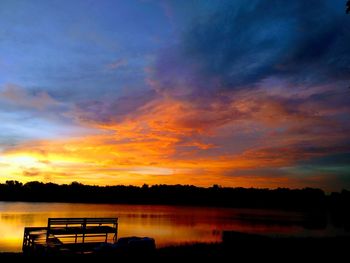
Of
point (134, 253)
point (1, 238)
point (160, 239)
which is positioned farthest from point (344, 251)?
point (1, 238)

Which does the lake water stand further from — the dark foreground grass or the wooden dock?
the dark foreground grass

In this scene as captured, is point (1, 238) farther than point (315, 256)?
Yes

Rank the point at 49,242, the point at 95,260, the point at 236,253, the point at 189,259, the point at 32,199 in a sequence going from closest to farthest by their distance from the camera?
the point at 95,260, the point at 189,259, the point at 236,253, the point at 49,242, the point at 32,199

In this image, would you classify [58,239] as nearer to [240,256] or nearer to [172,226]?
[240,256]

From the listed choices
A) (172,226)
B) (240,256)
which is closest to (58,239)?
(240,256)

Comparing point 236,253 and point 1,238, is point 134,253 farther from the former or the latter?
point 1,238

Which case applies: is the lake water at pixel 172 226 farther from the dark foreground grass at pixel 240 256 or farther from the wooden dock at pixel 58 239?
the dark foreground grass at pixel 240 256

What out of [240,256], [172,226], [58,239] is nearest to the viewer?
[240,256]

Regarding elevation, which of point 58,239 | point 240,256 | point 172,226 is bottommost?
point 172,226

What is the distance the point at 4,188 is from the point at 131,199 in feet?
237

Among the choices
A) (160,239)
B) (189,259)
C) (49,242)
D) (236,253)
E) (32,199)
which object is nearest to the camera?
(189,259)

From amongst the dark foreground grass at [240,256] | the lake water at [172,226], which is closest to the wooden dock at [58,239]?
the dark foreground grass at [240,256]

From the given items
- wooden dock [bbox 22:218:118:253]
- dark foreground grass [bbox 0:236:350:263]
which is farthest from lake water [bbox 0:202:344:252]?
dark foreground grass [bbox 0:236:350:263]

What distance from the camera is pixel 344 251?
18.0m
